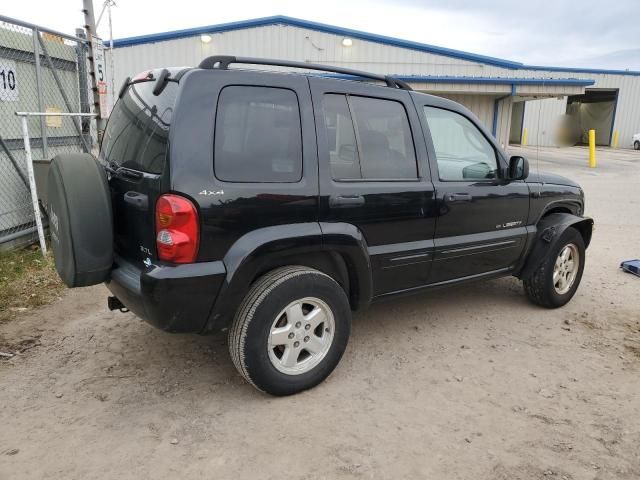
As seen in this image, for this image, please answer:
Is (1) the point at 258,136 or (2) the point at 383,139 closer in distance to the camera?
(1) the point at 258,136

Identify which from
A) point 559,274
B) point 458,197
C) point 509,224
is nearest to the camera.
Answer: point 458,197

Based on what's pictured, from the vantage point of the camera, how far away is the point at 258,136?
9.41 ft

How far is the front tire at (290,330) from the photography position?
9.36 feet

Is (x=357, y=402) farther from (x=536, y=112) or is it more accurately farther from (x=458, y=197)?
(x=536, y=112)

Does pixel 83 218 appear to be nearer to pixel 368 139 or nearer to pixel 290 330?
pixel 290 330

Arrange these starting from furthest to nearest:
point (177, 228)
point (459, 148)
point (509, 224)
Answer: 1. point (509, 224)
2. point (459, 148)
3. point (177, 228)


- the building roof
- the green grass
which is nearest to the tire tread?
the green grass

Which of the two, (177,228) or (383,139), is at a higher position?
(383,139)

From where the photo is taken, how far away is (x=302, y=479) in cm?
239

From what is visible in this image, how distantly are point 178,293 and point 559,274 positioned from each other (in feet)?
11.4

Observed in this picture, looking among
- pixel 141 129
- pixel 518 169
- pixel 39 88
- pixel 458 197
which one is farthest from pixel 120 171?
pixel 39 88

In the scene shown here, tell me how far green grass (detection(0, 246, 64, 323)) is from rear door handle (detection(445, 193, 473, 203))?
362 centimetres

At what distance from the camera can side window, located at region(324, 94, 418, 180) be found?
3.20m

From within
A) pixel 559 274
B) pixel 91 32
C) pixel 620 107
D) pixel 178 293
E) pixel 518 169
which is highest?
pixel 620 107
